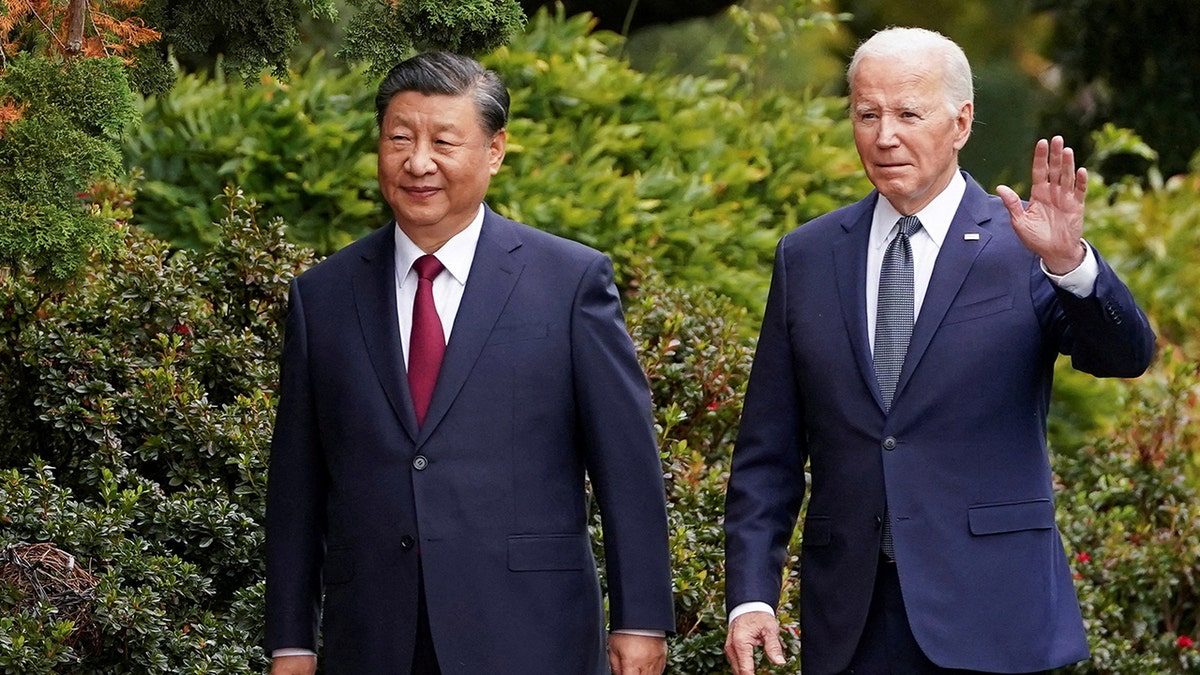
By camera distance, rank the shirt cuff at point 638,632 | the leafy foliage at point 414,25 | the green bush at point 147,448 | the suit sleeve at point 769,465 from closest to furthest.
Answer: the shirt cuff at point 638,632 → the suit sleeve at point 769,465 → the leafy foliage at point 414,25 → the green bush at point 147,448

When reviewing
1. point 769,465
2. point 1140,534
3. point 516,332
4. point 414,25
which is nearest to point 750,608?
point 769,465

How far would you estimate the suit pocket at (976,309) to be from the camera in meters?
3.47

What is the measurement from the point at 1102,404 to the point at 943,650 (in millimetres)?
4218

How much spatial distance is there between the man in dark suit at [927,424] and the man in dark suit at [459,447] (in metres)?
0.34

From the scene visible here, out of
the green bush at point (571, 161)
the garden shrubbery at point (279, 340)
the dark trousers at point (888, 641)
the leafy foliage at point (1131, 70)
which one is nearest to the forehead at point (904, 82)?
the dark trousers at point (888, 641)

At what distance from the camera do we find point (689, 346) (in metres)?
5.36

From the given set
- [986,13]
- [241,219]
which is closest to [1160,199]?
[986,13]

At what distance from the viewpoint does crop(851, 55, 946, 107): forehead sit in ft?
11.3

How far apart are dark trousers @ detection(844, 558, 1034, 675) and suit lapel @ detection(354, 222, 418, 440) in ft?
3.37

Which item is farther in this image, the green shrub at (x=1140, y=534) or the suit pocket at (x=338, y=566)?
the green shrub at (x=1140, y=534)

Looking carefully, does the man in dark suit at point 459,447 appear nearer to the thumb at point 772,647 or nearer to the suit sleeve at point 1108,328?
the thumb at point 772,647

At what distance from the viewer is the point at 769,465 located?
368 cm

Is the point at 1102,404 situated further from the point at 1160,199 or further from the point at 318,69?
the point at 318,69

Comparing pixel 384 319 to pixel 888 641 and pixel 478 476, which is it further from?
pixel 888 641
